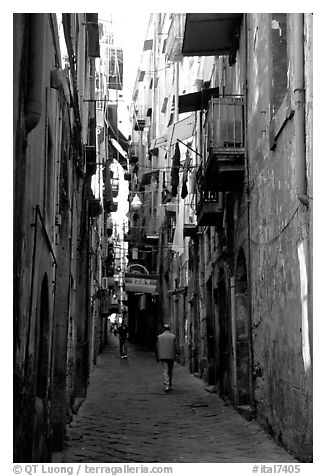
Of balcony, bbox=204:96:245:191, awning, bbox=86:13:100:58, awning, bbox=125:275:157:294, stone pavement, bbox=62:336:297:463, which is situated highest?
awning, bbox=86:13:100:58

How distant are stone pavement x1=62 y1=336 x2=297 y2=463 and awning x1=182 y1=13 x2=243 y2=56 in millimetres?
6707

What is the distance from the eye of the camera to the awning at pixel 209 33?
1257 centimetres

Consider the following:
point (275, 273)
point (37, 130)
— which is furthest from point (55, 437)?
point (37, 130)

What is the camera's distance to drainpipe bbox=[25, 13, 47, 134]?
5621mm

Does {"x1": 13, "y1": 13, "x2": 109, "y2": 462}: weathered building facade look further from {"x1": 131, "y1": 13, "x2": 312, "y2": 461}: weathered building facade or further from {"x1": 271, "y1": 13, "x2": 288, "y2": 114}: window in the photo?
{"x1": 271, "y1": 13, "x2": 288, "y2": 114}: window

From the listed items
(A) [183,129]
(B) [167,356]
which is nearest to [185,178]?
(A) [183,129]

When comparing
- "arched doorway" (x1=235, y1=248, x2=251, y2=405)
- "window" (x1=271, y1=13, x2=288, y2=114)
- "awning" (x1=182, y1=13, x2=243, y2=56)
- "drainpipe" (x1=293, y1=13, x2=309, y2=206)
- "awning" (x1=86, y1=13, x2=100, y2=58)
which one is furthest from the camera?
"awning" (x1=86, y1=13, x2=100, y2=58)

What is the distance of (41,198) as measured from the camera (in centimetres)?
739

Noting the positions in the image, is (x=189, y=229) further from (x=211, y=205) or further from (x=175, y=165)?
(x=211, y=205)

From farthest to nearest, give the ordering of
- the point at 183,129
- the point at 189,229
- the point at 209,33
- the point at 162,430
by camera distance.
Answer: the point at 183,129 < the point at 189,229 < the point at 209,33 < the point at 162,430

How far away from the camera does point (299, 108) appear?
7.85 metres

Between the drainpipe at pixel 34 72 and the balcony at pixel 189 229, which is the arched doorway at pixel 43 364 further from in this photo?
the balcony at pixel 189 229

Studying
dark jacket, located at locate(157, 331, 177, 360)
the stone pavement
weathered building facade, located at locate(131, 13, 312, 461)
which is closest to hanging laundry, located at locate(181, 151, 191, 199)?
weathered building facade, located at locate(131, 13, 312, 461)

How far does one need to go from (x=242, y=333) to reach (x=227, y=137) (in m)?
3.47
